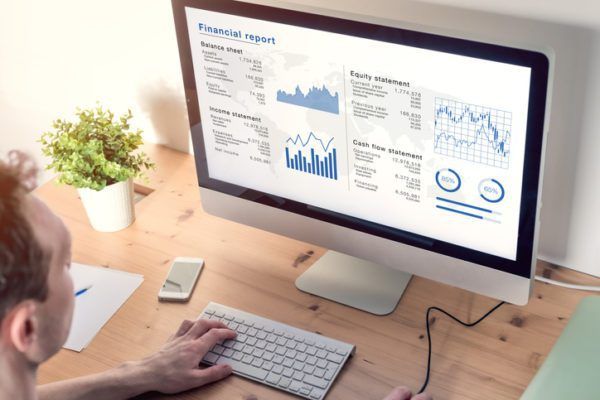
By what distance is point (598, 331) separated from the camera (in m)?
1.33

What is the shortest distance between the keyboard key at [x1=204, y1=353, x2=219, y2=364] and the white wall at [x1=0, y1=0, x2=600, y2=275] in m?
0.61

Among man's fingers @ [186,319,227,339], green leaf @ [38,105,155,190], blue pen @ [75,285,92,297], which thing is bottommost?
blue pen @ [75,285,92,297]

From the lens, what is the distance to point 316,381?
135 cm

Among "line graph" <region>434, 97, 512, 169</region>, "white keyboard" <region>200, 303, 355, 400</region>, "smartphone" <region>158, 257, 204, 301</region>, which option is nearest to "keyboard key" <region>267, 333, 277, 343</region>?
"white keyboard" <region>200, 303, 355, 400</region>

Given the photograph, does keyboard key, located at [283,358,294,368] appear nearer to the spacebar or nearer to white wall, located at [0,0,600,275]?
the spacebar

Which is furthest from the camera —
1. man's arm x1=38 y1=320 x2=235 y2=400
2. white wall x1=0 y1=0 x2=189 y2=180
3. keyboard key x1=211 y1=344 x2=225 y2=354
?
white wall x1=0 y1=0 x2=189 y2=180

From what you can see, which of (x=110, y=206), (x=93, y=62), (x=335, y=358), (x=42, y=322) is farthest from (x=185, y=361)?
(x=93, y=62)

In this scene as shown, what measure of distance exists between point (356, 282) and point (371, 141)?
324 millimetres

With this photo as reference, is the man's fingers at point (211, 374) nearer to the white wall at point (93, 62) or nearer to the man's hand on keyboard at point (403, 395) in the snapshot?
the man's hand on keyboard at point (403, 395)

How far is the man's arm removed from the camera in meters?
1.32

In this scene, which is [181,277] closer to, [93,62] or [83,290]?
[83,290]

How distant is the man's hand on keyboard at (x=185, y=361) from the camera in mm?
1348

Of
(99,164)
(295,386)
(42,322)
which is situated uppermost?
(42,322)

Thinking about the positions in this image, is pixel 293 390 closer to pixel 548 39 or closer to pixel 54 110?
pixel 548 39
